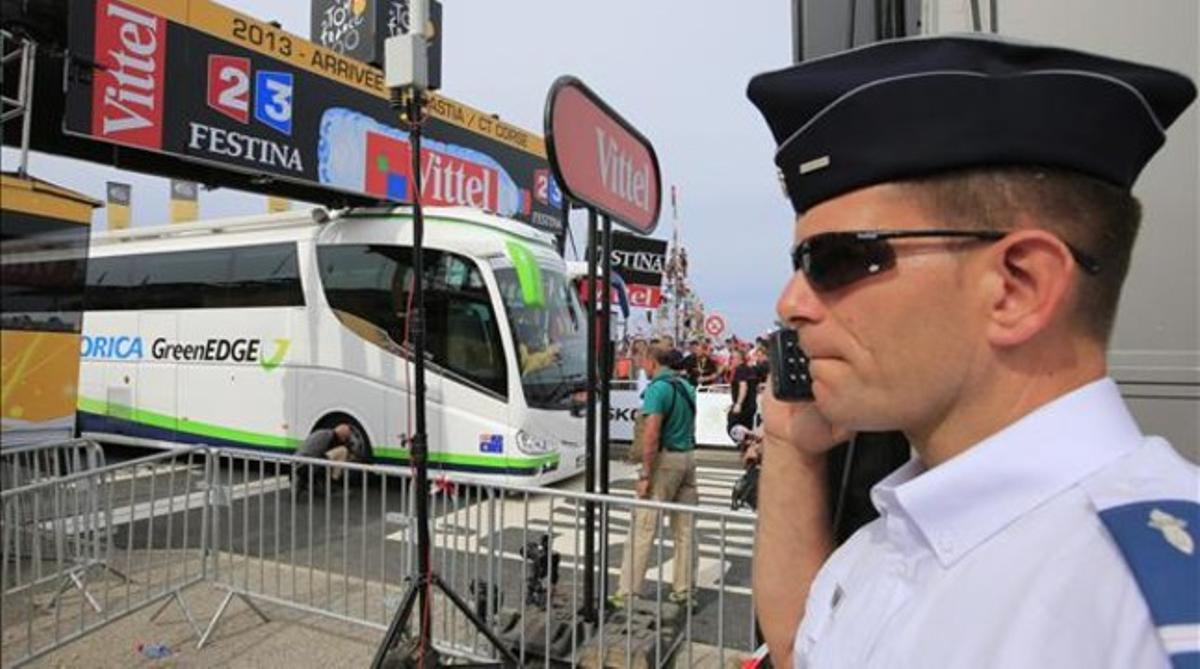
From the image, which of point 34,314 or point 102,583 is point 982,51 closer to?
point 34,314

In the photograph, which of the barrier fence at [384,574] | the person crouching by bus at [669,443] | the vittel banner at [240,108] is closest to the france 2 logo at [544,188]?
the vittel banner at [240,108]

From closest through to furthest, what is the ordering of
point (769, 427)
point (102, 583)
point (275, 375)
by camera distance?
point (769, 427), point (102, 583), point (275, 375)

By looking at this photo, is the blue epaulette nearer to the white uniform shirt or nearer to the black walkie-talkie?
the white uniform shirt

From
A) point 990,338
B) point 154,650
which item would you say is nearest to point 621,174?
point 990,338

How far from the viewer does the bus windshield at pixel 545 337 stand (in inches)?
358

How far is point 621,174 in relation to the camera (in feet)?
12.4

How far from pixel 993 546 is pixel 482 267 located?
839 centimetres

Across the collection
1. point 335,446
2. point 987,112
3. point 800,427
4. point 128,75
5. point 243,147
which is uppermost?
point 128,75

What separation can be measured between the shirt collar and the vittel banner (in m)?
7.05

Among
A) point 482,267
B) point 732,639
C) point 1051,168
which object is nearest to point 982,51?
point 1051,168

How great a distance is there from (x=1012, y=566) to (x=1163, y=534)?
13 cm

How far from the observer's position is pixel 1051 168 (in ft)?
2.85

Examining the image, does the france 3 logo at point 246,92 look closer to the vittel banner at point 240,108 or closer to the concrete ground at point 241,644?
the vittel banner at point 240,108

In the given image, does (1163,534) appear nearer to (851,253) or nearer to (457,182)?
(851,253)
